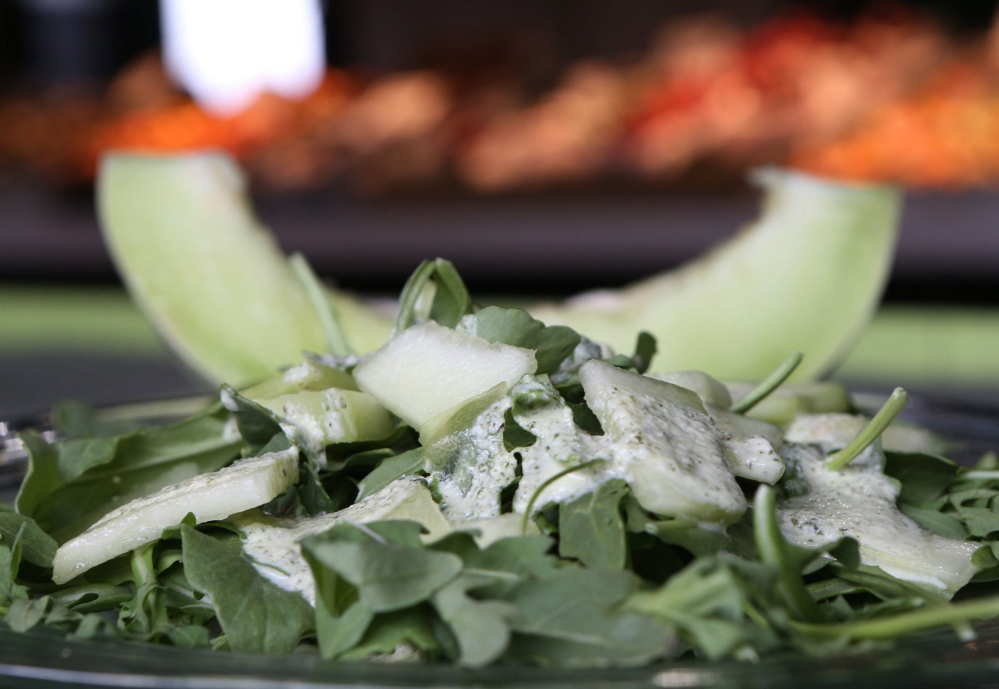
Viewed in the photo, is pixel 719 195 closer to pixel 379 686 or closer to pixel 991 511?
pixel 991 511

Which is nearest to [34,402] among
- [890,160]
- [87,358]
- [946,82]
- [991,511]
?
[87,358]

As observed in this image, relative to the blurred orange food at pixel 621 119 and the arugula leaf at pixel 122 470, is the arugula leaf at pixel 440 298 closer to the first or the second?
the arugula leaf at pixel 122 470

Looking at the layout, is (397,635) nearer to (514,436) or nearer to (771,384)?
(514,436)

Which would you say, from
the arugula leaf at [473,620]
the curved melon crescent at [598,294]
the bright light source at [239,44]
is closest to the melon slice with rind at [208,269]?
the curved melon crescent at [598,294]

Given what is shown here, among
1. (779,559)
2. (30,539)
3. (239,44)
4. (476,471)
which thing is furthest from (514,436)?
(239,44)

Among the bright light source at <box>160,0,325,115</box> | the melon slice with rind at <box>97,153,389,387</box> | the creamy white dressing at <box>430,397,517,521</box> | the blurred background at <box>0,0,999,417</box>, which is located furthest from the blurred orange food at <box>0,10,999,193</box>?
the creamy white dressing at <box>430,397,517,521</box>

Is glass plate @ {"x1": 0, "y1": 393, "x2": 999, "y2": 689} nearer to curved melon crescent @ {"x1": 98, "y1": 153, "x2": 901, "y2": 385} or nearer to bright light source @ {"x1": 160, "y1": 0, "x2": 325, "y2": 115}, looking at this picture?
curved melon crescent @ {"x1": 98, "y1": 153, "x2": 901, "y2": 385}
